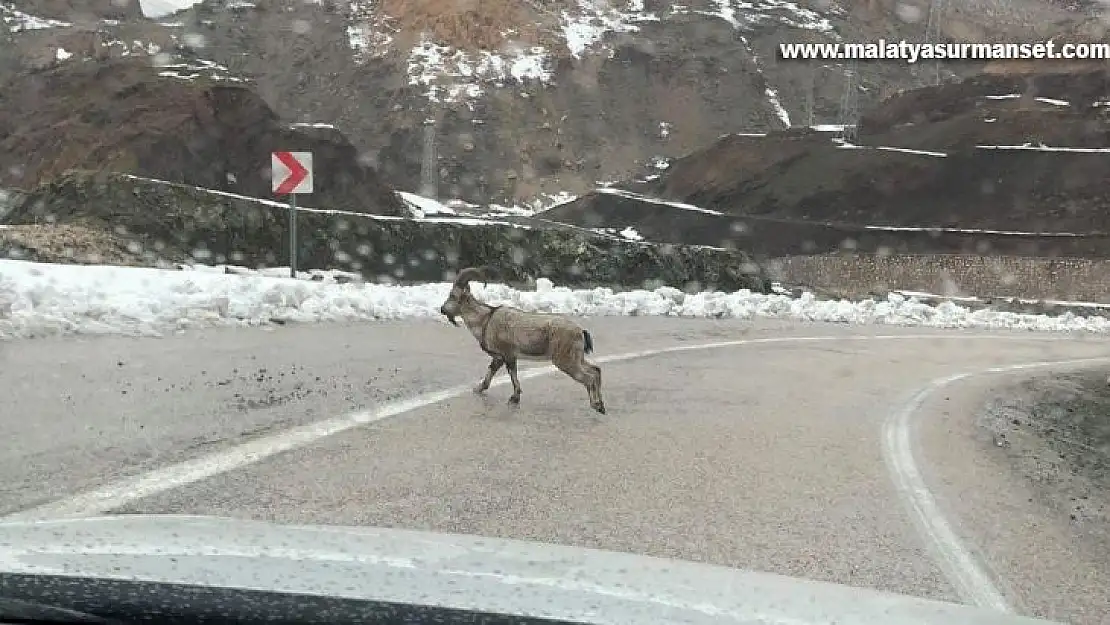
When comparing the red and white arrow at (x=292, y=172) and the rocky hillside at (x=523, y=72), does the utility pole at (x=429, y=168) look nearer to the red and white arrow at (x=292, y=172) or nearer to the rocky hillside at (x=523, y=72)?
the rocky hillside at (x=523, y=72)

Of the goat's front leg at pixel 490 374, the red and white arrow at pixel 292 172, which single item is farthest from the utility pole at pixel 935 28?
the goat's front leg at pixel 490 374

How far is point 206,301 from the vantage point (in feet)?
43.4

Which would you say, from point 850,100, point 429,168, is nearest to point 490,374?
point 429,168

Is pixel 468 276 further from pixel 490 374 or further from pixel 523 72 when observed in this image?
pixel 523 72

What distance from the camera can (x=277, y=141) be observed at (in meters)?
38.4

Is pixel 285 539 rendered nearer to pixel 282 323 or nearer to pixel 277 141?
pixel 282 323

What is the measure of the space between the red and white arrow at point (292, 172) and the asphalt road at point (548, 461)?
236 inches

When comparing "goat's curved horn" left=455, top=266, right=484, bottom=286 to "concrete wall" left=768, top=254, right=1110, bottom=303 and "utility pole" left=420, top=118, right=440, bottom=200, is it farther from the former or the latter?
"utility pole" left=420, top=118, right=440, bottom=200

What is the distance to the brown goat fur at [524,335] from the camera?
8141 mm

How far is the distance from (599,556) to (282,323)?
11904 mm

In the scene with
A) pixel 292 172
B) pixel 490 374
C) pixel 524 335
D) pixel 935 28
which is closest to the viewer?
pixel 524 335

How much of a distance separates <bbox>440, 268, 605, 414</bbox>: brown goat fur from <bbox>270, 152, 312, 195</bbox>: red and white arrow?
32.5 ft

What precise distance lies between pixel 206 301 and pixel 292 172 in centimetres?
489

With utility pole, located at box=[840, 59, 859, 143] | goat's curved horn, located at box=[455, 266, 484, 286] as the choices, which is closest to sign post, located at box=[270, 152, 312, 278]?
goat's curved horn, located at box=[455, 266, 484, 286]
